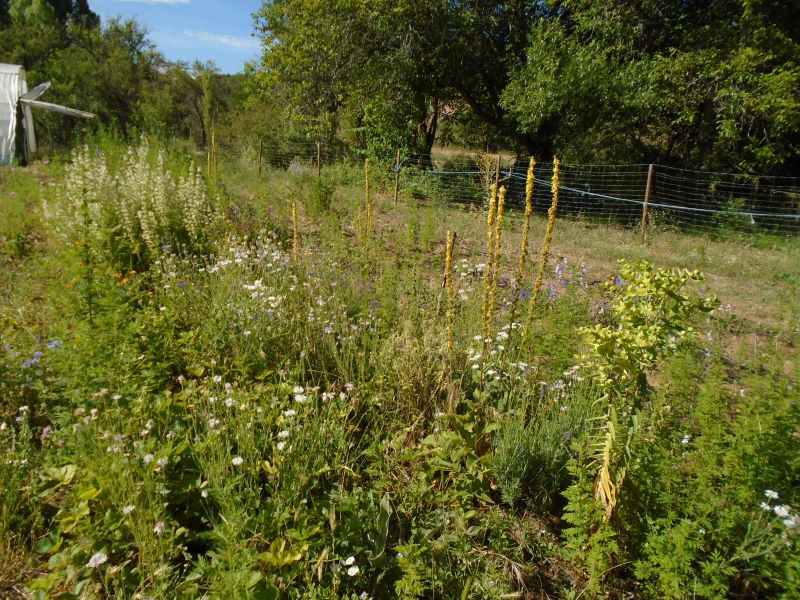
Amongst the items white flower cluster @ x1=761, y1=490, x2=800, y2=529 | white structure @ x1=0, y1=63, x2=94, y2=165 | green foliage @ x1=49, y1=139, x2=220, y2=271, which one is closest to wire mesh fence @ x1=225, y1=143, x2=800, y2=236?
green foliage @ x1=49, y1=139, x2=220, y2=271

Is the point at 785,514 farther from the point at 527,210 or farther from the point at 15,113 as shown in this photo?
the point at 15,113

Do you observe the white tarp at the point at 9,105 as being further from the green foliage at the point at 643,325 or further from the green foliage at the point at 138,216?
the green foliage at the point at 643,325

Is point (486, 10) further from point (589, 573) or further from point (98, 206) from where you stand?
point (589, 573)

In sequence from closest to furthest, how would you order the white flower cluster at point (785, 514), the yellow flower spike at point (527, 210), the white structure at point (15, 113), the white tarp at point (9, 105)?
the white flower cluster at point (785, 514) < the yellow flower spike at point (527, 210) < the white tarp at point (9, 105) < the white structure at point (15, 113)

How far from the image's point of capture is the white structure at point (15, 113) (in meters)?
14.3

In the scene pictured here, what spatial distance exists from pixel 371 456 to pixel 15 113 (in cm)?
1730

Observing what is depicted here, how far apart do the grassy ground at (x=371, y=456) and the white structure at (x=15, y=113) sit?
14186mm

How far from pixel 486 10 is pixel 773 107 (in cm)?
690

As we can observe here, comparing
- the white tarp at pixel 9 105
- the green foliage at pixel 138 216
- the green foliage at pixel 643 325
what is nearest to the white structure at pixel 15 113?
the white tarp at pixel 9 105

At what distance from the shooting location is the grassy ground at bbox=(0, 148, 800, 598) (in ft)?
5.77

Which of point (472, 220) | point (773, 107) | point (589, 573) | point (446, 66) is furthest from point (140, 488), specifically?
point (446, 66)

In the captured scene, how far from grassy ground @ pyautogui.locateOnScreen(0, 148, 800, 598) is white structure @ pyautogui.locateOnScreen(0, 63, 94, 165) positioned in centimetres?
1419

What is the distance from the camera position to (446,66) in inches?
517

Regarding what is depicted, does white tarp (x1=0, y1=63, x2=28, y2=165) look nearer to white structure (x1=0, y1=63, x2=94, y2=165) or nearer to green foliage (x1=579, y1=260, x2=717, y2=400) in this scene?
white structure (x1=0, y1=63, x2=94, y2=165)
